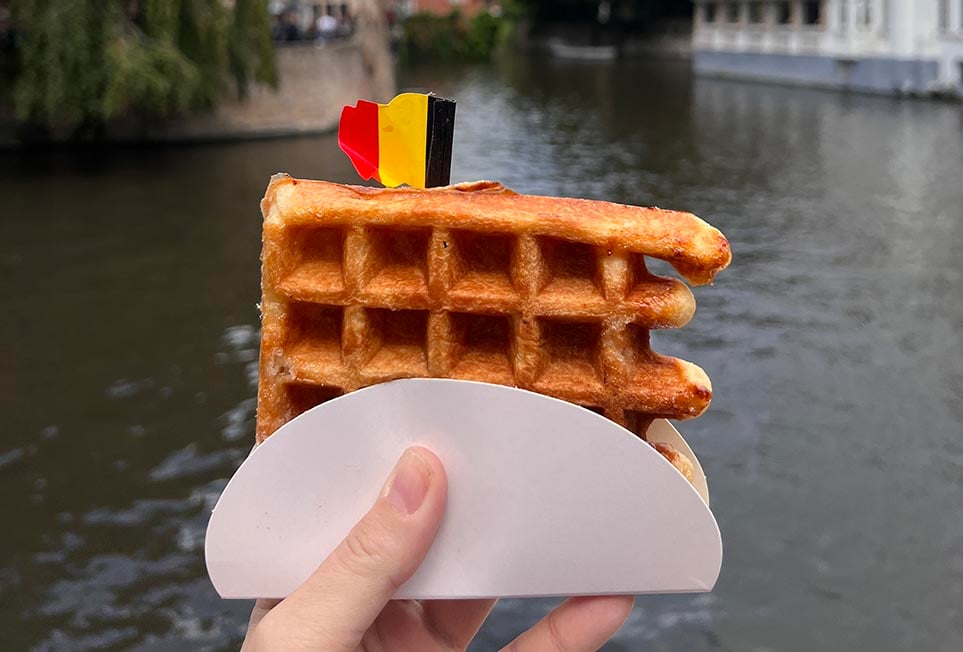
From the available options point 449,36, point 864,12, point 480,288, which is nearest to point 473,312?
point 480,288

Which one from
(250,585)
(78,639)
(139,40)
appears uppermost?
(139,40)

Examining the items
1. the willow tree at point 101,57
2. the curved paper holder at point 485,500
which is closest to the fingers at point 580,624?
the curved paper holder at point 485,500

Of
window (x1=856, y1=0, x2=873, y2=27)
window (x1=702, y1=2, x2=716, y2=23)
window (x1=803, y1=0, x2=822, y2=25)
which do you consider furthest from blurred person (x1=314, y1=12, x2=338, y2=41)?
window (x1=702, y1=2, x2=716, y2=23)

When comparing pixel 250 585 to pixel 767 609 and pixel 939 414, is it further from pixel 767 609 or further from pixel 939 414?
pixel 939 414

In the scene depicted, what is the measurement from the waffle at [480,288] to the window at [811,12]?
42.2 metres

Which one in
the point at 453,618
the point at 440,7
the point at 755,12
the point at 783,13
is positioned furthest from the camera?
the point at 440,7

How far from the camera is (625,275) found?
7.68 feet

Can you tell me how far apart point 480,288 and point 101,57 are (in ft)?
64.0

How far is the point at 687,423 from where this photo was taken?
8.62 meters

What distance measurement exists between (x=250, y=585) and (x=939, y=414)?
7.85 metres

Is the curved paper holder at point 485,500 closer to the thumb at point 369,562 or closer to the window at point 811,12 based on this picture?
the thumb at point 369,562

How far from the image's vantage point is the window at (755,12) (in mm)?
45275

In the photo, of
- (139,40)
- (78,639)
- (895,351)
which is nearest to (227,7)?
(139,40)

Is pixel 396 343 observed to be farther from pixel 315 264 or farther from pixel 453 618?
pixel 453 618
